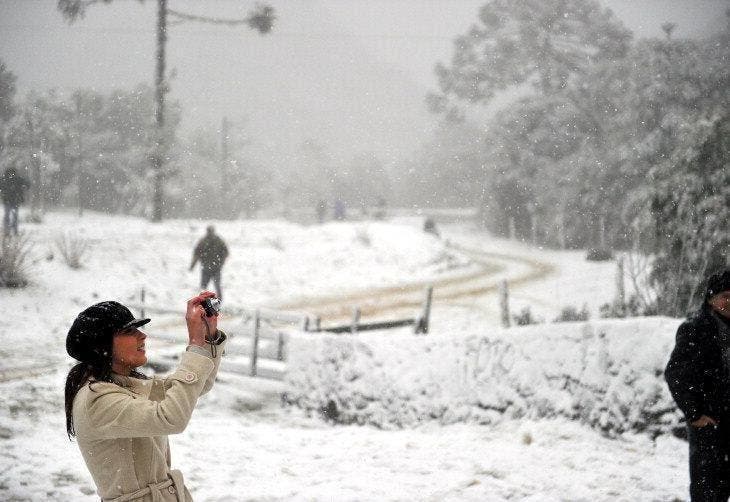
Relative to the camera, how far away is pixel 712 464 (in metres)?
3.57

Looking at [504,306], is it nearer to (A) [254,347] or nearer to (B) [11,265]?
(A) [254,347]

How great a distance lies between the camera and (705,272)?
37.2 ft

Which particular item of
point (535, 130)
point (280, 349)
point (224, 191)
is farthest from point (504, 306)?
point (224, 191)

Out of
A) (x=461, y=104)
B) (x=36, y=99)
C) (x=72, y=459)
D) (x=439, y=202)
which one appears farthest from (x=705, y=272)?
(x=439, y=202)

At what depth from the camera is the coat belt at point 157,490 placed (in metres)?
1.97

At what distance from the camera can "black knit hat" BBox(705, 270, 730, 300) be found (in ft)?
11.9

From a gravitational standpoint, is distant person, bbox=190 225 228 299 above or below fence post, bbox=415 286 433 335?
above

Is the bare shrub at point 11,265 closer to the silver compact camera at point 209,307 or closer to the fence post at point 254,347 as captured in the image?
the fence post at point 254,347

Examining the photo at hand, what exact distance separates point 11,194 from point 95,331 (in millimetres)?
15901

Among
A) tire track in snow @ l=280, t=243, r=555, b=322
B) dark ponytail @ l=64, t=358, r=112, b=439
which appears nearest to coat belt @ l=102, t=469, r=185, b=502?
dark ponytail @ l=64, t=358, r=112, b=439

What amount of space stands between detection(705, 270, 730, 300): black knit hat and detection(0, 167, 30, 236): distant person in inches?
613

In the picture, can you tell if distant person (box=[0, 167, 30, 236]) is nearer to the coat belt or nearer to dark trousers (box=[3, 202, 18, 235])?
dark trousers (box=[3, 202, 18, 235])

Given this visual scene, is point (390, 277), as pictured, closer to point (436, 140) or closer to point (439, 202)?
point (439, 202)

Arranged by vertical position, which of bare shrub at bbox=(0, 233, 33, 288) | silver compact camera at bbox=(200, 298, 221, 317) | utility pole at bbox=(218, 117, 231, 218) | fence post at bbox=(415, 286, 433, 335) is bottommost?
fence post at bbox=(415, 286, 433, 335)
